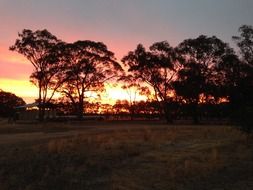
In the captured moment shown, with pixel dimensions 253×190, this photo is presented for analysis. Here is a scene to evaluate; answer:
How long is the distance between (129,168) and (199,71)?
4816 cm

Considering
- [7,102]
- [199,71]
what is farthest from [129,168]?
[7,102]

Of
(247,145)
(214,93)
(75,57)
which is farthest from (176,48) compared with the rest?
(247,145)

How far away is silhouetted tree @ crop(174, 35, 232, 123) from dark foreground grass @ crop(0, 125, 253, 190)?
41585 mm

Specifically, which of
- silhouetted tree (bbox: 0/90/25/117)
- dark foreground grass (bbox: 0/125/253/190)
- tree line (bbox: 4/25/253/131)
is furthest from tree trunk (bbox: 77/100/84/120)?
dark foreground grass (bbox: 0/125/253/190)

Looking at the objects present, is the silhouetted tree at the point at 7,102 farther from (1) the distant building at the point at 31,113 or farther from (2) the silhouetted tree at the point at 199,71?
(2) the silhouetted tree at the point at 199,71

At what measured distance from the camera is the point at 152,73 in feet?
205

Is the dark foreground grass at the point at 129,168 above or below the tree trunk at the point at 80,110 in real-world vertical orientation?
below

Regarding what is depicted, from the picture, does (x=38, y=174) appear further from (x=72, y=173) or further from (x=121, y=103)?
(x=121, y=103)

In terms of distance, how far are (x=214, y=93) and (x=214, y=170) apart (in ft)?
153

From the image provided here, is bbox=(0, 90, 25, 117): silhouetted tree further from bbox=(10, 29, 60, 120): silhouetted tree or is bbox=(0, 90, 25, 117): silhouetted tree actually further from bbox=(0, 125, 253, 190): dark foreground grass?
bbox=(0, 125, 253, 190): dark foreground grass

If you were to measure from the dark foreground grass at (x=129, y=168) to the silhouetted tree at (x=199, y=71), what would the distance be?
136 ft

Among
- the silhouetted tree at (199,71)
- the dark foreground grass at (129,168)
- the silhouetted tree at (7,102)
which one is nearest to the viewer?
the dark foreground grass at (129,168)

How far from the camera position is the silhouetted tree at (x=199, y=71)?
58094mm

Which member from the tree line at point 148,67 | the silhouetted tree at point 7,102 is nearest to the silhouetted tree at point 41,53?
the tree line at point 148,67
